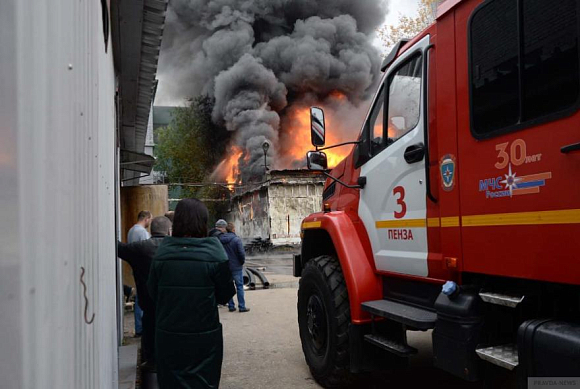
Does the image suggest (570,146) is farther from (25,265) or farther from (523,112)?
(25,265)

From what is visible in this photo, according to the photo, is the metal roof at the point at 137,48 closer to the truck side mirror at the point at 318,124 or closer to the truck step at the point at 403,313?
the truck side mirror at the point at 318,124

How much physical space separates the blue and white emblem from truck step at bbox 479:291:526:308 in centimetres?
70

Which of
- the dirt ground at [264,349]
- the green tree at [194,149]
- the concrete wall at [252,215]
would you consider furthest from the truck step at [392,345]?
the green tree at [194,149]

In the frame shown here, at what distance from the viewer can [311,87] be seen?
37656 millimetres

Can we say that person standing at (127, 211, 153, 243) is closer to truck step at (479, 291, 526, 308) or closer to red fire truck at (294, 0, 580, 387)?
red fire truck at (294, 0, 580, 387)

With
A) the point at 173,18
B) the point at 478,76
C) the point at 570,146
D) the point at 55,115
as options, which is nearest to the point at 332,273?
the point at 478,76

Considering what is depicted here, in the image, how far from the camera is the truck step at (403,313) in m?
2.95

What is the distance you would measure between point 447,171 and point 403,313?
3.40ft

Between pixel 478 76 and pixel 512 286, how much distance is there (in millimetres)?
1257

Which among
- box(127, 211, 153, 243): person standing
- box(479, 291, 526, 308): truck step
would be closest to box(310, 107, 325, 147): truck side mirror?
box(479, 291, 526, 308): truck step

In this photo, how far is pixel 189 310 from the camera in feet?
9.65

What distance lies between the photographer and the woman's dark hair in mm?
3129

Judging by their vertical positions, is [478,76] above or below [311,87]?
below

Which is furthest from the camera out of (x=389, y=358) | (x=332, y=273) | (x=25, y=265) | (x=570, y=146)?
(x=332, y=273)
